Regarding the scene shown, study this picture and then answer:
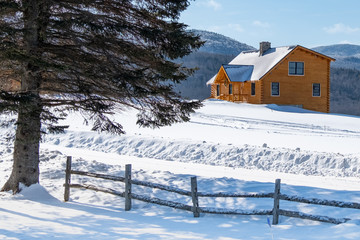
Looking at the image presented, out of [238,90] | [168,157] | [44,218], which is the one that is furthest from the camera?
[238,90]

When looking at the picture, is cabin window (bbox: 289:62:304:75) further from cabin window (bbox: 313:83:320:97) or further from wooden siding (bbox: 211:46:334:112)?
cabin window (bbox: 313:83:320:97)

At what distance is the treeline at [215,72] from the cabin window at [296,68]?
331 feet

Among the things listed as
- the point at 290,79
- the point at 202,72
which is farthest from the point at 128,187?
the point at 202,72

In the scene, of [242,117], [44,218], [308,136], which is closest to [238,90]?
[242,117]

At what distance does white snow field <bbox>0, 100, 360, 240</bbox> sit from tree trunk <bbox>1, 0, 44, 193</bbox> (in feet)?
1.76

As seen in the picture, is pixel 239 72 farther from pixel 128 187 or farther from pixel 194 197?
pixel 194 197

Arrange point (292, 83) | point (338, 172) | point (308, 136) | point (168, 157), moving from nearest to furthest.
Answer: point (338, 172) < point (168, 157) < point (308, 136) < point (292, 83)

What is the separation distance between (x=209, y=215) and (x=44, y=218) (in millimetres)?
3796

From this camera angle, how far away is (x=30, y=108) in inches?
422

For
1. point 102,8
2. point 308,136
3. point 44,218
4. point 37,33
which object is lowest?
point 44,218

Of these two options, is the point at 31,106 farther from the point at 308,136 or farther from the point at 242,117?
the point at 242,117

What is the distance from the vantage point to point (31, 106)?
416 inches

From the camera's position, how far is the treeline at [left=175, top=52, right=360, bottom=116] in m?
150

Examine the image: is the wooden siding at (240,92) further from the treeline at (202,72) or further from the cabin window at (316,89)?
the treeline at (202,72)
